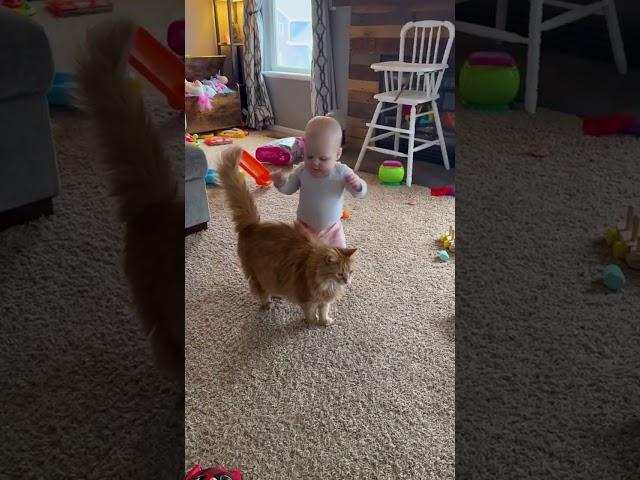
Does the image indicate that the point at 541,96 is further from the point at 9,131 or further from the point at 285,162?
the point at 9,131

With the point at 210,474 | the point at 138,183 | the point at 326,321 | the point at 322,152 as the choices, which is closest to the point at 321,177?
the point at 322,152

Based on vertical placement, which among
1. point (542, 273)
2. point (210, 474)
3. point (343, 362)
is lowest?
point (210, 474)

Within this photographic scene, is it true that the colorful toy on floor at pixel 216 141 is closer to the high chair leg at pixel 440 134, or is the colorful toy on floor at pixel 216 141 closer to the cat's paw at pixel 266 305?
the high chair leg at pixel 440 134

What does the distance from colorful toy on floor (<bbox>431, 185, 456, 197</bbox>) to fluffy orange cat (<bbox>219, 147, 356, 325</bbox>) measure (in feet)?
0.53

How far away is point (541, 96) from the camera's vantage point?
1.11 ft

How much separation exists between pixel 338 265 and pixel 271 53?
12.0 inches

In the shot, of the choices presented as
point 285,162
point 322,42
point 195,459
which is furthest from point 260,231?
point 195,459

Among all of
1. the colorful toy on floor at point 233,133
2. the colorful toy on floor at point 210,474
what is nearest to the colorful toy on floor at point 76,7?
the colorful toy on floor at point 233,133

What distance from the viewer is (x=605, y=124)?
1.13 ft

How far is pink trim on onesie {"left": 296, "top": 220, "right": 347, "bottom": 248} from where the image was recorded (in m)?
0.59

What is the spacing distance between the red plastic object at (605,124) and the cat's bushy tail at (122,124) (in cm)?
31

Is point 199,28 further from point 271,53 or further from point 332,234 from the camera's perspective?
point 332,234

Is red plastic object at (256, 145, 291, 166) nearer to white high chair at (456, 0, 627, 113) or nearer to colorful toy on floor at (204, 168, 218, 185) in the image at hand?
colorful toy on floor at (204, 168, 218, 185)

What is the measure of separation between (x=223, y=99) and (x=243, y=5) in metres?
0.09
